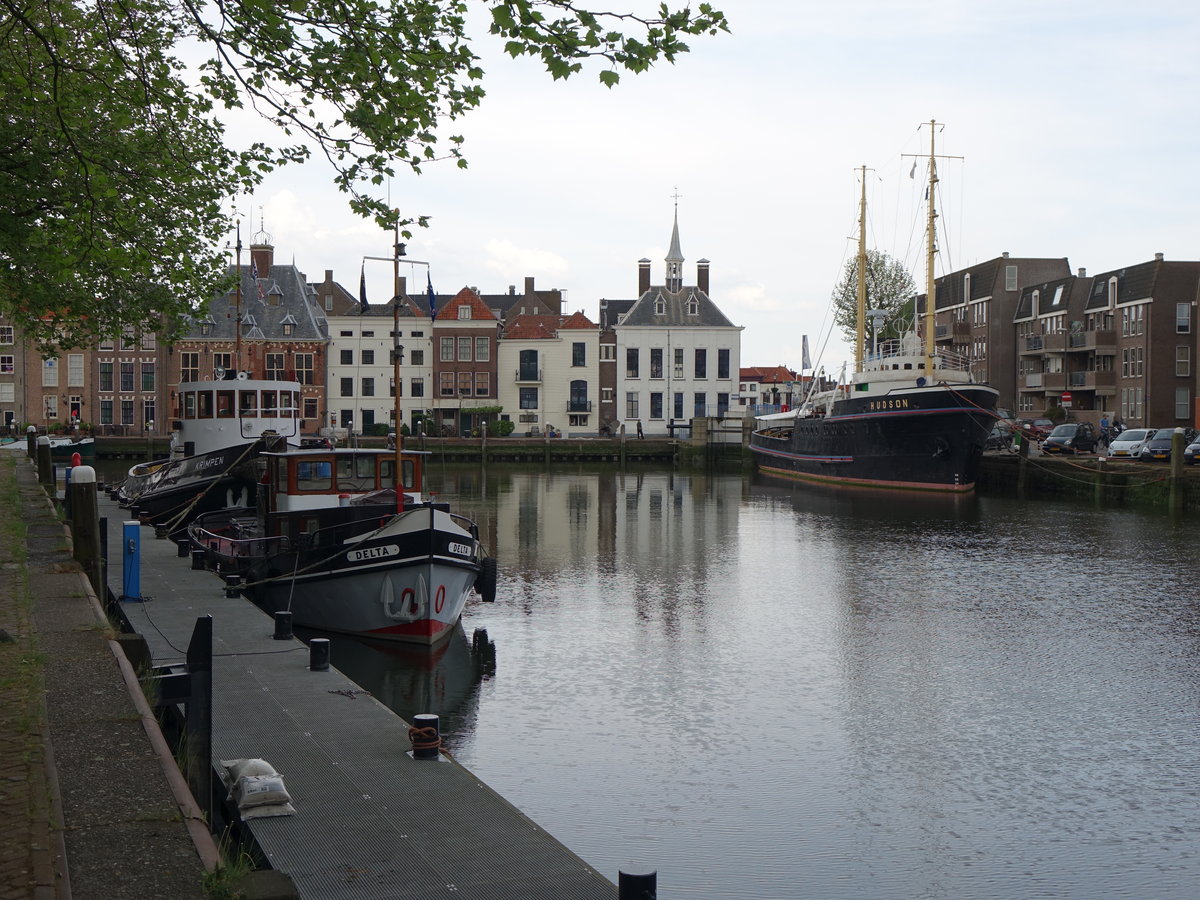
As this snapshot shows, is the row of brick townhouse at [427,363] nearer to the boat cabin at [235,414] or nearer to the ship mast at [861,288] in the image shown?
the ship mast at [861,288]

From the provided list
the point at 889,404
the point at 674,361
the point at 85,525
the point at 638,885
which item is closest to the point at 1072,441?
the point at 889,404

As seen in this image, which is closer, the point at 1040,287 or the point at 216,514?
the point at 216,514

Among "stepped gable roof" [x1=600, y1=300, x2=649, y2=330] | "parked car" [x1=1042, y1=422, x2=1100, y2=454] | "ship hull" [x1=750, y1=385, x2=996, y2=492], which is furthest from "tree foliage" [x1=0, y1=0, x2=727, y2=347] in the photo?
"stepped gable roof" [x1=600, y1=300, x2=649, y2=330]

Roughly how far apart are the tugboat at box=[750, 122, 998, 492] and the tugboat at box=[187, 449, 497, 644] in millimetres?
35036

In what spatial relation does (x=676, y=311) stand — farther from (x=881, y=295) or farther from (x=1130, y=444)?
(x=1130, y=444)

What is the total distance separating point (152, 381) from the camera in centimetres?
8150

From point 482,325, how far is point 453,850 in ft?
260

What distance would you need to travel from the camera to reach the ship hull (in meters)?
52.0

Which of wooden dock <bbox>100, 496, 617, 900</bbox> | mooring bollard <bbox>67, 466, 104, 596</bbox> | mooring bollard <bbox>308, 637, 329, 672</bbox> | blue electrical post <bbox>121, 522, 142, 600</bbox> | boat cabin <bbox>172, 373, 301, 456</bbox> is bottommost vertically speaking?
wooden dock <bbox>100, 496, 617, 900</bbox>

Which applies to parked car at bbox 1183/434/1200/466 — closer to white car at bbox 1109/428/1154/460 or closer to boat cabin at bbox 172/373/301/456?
white car at bbox 1109/428/1154/460

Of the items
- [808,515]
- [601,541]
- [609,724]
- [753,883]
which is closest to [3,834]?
[753,883]

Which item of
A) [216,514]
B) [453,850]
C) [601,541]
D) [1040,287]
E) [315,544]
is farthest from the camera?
[1040,287]

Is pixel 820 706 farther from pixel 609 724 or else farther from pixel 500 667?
pixel 500 667

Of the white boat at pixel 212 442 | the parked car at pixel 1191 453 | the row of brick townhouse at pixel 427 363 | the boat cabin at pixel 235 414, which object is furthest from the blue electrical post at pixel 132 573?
the row of brick townhouse at pixel 427 363
